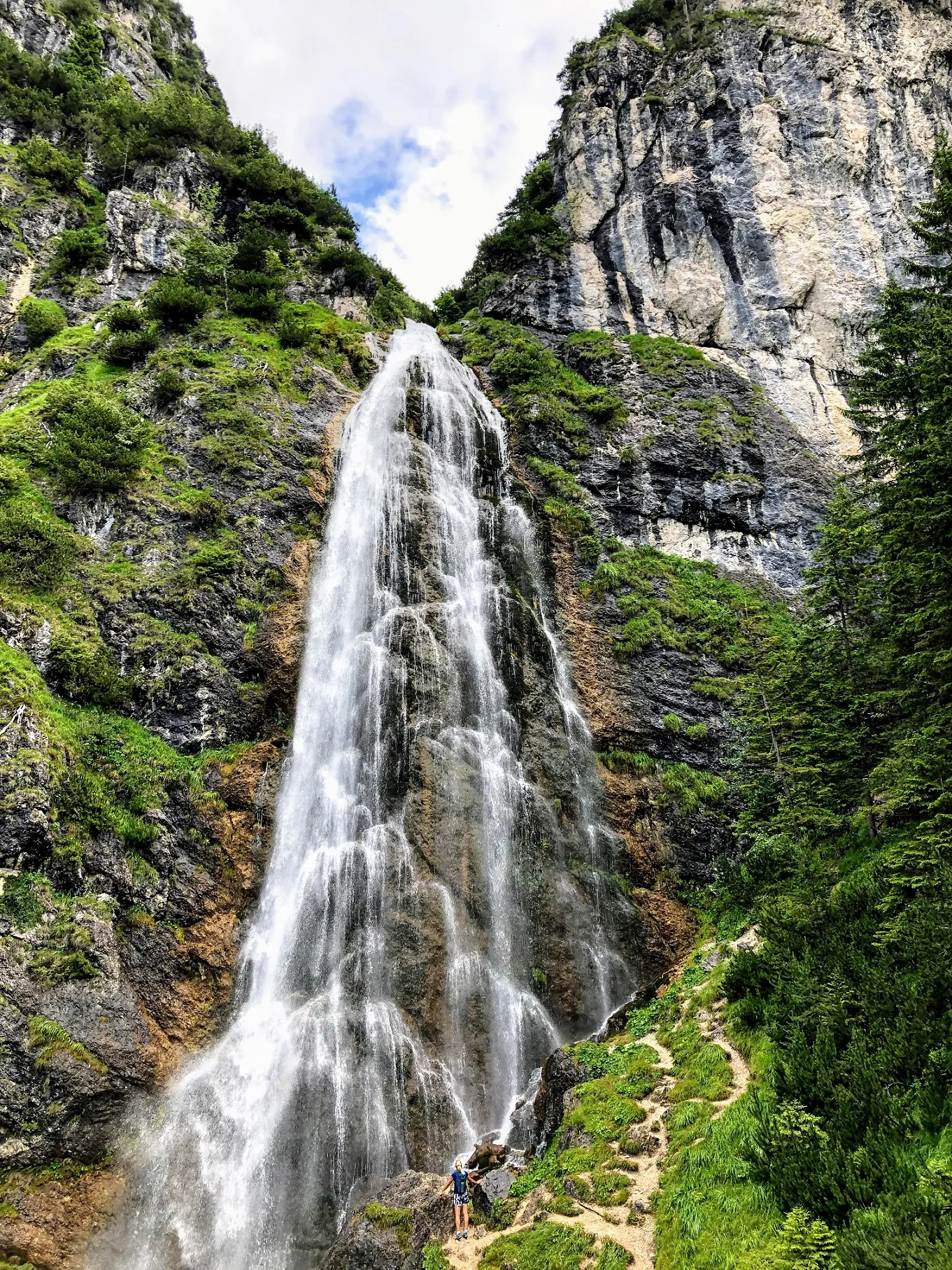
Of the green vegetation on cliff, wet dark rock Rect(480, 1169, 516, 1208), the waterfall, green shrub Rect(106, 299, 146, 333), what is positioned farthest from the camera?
green shrub Rect(106, 299, 146, 333)

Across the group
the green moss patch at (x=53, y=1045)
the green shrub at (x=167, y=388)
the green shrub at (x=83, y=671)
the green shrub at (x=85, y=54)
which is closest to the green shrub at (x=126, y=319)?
the green shrub at (x=167, y=388)

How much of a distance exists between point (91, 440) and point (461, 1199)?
67.3ft

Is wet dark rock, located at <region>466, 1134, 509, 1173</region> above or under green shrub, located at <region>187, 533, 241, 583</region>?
under

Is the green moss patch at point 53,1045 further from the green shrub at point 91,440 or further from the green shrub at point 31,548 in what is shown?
the green shrub at point 91,440

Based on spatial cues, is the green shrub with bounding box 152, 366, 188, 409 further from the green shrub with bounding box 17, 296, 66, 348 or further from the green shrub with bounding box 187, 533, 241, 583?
the green shrub with bounding box 17, 296, 66, 348

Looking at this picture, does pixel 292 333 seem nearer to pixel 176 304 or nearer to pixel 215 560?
pixel 176 304

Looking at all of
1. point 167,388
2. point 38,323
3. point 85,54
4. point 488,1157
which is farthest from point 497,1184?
point 85,54

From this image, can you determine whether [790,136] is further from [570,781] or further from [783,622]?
[570,781]

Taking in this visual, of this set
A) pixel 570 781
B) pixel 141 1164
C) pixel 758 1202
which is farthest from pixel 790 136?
pixel 141 1164

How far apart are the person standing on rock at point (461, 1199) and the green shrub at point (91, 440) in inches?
749

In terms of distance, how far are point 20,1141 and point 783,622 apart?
25277 mm

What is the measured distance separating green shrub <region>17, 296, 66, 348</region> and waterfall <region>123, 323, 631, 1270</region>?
1464 cm

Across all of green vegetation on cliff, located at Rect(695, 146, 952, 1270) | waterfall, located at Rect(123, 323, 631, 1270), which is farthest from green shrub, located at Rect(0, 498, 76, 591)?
green vegetation on cliff, located at Rect(695, 146, 952, 1270)

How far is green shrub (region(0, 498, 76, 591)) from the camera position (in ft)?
55.2
